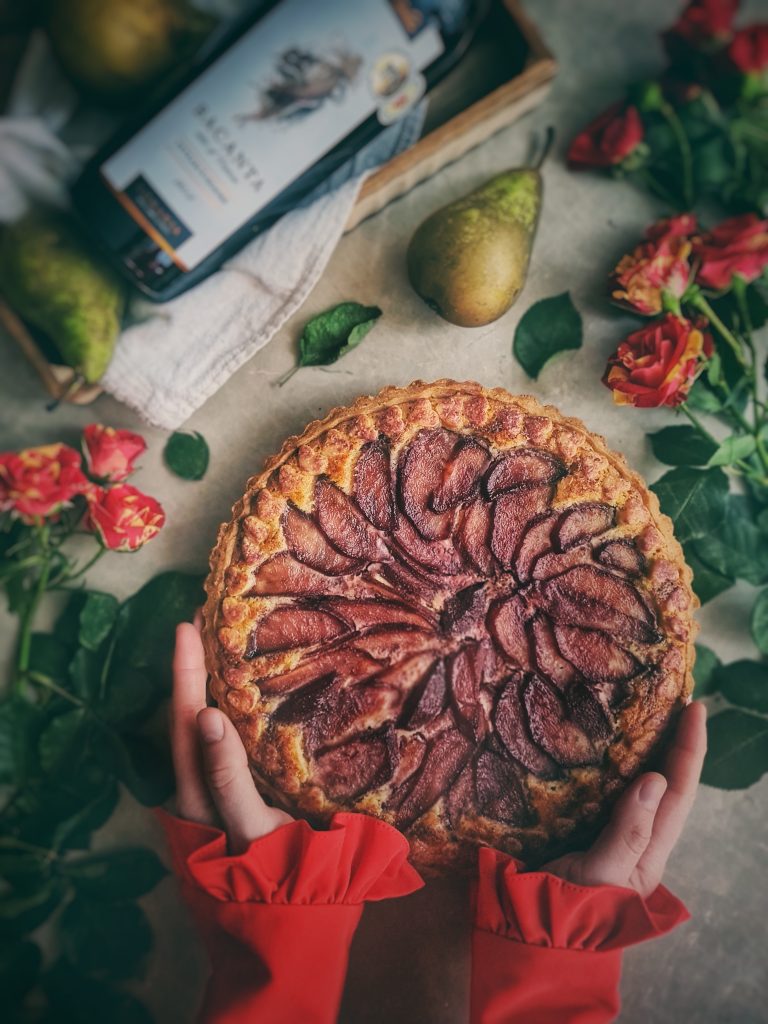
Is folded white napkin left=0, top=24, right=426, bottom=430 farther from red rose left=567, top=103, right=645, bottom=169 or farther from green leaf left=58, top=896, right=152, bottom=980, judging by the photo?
green leaf left=58, top=896, right=152, bottom=980

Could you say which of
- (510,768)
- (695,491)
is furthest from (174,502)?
(695,491)

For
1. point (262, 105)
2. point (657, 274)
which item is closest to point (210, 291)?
point (262, 105)

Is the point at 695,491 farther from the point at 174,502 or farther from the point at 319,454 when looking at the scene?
the point at 174,502

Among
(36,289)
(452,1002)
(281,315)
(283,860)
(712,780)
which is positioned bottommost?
(712,780)

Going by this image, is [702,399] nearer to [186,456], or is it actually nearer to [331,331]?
[331,331]

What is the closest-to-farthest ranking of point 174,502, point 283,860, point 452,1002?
point 283,860
point 452,1002
point 174,502

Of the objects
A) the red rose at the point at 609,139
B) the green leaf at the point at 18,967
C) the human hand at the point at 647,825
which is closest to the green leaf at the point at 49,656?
the green leaf at the point at 18,967

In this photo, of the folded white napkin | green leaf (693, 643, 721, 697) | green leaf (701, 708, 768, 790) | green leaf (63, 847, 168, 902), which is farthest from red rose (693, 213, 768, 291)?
green leaf (63, 847, 168, 902)

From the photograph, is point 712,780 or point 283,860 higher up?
point 283,860
